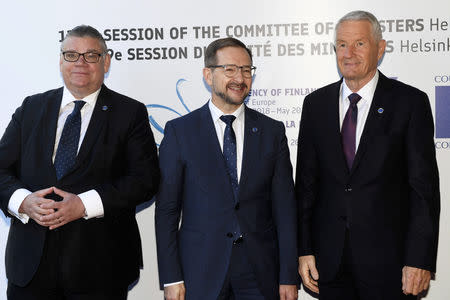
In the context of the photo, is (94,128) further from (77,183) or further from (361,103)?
(361,103)

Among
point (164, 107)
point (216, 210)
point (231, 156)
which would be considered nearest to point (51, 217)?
point (216, 210)

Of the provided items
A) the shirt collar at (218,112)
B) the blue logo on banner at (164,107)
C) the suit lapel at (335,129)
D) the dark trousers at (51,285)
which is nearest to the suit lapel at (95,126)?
the dark trousers at (51,285)

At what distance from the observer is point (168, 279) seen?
107 inches

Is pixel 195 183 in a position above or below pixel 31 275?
above

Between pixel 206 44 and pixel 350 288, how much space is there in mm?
2108

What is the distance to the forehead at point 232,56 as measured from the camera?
2879mm

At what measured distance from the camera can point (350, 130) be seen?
9.11 feet

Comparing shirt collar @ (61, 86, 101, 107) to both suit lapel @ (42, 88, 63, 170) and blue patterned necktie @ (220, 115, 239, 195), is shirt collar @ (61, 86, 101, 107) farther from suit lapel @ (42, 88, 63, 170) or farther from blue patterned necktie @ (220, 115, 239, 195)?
blue patterned necktie @ (220, 115, 239, 195)

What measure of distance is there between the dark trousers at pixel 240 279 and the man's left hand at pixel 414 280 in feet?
2.35

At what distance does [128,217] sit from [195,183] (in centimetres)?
46

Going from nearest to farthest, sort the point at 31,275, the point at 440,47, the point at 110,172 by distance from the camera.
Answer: the point at 31,275, the point at 110,172, the point at 440,47

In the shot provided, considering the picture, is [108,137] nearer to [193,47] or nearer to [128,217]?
[128,217]

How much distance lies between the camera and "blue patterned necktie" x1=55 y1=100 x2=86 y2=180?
2.77 metres

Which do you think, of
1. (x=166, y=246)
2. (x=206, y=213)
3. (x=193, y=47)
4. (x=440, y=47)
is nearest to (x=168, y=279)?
(x=166, y=246)
